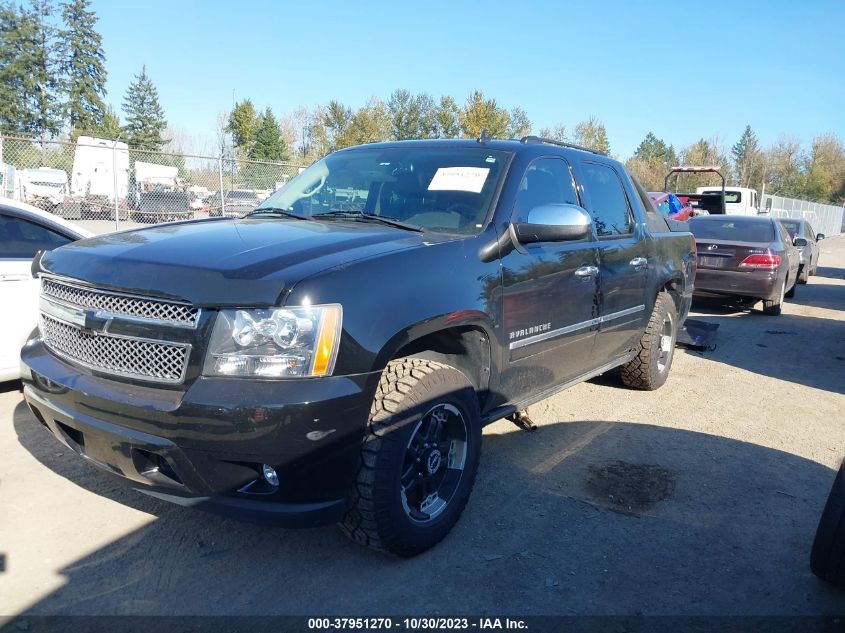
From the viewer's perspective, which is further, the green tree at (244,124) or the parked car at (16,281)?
the green tree at (244,124)

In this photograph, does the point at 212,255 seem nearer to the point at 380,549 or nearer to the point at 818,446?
the point at 380,549

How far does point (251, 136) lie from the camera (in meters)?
50.0

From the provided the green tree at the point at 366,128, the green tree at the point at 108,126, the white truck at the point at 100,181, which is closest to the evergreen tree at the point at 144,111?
the green tree at the point at 108,126

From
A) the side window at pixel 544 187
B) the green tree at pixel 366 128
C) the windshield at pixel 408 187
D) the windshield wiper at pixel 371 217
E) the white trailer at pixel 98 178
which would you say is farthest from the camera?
the green tree at pixel 366 128

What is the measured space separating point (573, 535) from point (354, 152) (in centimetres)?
278

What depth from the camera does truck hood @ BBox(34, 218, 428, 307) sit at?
2.54 m

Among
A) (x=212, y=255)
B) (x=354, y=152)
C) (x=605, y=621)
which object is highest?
(x=354, y=152)

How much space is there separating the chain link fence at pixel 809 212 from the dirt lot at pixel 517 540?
2894 cm

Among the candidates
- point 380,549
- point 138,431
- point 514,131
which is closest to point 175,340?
point 138,431

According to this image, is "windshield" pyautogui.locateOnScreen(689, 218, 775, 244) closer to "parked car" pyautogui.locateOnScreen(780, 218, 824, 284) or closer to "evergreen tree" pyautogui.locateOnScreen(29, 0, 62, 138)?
"parked car" pyautogui.locateOnScreen(780, 218, 824, 284)

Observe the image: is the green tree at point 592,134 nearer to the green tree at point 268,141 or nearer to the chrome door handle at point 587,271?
the green tree at point 268,141

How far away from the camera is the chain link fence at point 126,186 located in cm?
1468

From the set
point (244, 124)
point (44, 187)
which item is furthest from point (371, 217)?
point (244, 124)

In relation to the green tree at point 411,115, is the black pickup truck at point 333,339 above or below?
below
